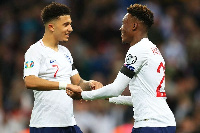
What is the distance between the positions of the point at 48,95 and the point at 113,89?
0.89 metres

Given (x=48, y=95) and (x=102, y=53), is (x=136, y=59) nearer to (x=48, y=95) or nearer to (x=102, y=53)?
(x=48, y=95)

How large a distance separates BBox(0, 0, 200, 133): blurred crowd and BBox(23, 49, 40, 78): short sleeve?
4507mm

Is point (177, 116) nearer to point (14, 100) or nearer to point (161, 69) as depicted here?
point (14, 100)

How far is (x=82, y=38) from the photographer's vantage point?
568 inches

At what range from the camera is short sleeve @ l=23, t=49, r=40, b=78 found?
6.66 m

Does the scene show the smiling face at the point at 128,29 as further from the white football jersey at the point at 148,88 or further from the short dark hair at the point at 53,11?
the short dark hair at the point at 53,11

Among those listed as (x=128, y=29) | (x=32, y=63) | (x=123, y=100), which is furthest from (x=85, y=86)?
(x=128, y=29)

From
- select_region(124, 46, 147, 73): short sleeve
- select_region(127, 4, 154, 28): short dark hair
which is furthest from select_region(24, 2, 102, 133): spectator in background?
select_region(127, 4, 154, 28): short dark hair

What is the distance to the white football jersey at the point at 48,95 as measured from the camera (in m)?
6.78

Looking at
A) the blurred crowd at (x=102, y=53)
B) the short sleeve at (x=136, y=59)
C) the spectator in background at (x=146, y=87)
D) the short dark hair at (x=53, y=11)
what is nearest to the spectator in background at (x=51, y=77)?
the short dark hair at (x=53, y=11)

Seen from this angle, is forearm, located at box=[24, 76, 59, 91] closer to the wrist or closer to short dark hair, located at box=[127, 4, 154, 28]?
the wrist

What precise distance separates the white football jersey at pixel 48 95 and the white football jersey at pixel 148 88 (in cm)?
102

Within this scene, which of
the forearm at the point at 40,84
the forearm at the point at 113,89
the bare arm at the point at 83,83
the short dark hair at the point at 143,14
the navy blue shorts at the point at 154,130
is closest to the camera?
the navy blue shorts at the point at 154,130

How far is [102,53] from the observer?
13906mm
